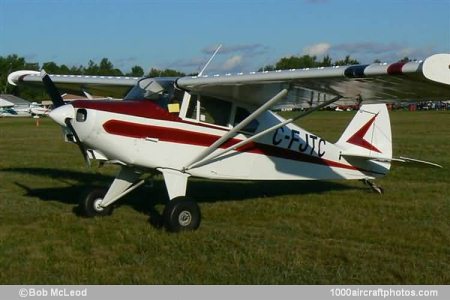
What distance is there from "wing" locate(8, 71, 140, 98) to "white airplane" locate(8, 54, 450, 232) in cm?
189

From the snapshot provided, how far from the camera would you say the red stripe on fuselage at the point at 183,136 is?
298 inches

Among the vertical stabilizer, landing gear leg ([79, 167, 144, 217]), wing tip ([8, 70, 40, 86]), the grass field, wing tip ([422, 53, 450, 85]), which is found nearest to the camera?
the grass field

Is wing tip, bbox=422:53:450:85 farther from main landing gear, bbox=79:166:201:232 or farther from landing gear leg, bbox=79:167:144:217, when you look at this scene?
landing gear leg, bbox=79:167:144:217

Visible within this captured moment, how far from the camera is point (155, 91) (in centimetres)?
810

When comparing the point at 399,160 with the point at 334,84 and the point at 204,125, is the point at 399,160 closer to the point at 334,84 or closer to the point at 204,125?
the point at 334,84

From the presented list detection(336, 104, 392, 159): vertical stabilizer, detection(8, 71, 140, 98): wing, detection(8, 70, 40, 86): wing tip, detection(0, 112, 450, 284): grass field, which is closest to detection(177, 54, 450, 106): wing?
detection(0, 112, 450, 284): grass field

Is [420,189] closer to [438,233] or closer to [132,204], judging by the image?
[438,233]

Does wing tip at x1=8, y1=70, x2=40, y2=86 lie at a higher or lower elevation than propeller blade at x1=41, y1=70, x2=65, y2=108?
higher

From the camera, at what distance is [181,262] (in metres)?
5.98

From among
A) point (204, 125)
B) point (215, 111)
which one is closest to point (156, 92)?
point (204, 125)

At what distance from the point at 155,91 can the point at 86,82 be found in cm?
283

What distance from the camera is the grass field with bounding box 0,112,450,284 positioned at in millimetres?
5566
